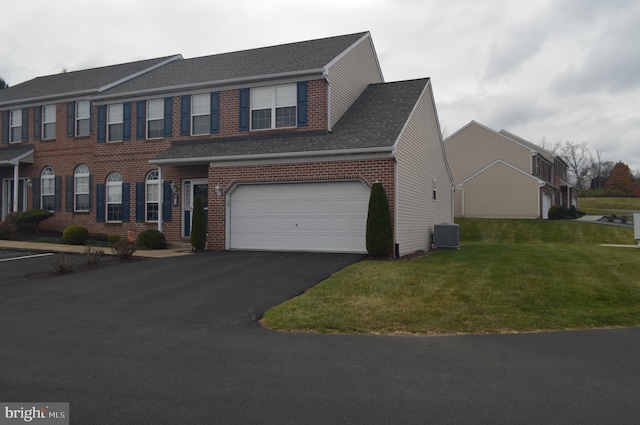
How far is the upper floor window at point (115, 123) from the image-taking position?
1953 cm

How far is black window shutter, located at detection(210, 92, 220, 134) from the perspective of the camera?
17.6 metres

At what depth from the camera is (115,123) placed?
64.5ft

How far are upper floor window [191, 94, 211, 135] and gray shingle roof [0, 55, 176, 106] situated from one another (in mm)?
4929

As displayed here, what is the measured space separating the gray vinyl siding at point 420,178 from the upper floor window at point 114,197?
11760 millimetres

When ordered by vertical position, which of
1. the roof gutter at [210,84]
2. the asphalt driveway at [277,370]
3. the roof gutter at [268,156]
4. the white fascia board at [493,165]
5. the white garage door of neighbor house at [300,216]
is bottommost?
the asphalt driveway at [277,370]

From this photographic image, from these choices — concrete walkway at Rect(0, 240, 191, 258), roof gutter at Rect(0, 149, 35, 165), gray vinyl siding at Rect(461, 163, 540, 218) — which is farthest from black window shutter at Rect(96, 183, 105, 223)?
gray vinyl siding at Rect(461, 163, 540, 218)

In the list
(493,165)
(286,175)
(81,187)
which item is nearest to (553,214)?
(493,165)

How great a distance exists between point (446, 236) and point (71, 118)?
16.5 meters

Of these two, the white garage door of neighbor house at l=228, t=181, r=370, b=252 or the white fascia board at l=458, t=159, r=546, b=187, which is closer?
the white garage door of neighbor house at l=228, t=181, r=370, b=252

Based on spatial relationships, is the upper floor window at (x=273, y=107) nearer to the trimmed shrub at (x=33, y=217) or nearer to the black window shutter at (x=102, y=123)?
the black window shutter at (x=102, y=123)

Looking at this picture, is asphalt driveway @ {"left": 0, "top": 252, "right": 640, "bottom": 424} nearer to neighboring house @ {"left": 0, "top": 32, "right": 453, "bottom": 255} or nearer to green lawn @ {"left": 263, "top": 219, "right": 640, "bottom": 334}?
green lawn @ {"left": 263, "top": 219, "right": 640, "bottom": 334}

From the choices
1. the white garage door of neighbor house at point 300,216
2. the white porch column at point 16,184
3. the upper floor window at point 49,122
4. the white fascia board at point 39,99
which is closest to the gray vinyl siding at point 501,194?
the white garage door of neighbor house at point 300,216

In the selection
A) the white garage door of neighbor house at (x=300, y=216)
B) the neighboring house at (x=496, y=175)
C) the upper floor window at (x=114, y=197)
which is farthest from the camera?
the neighboring house at (x=496, y=175)

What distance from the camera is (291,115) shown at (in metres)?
16.7
